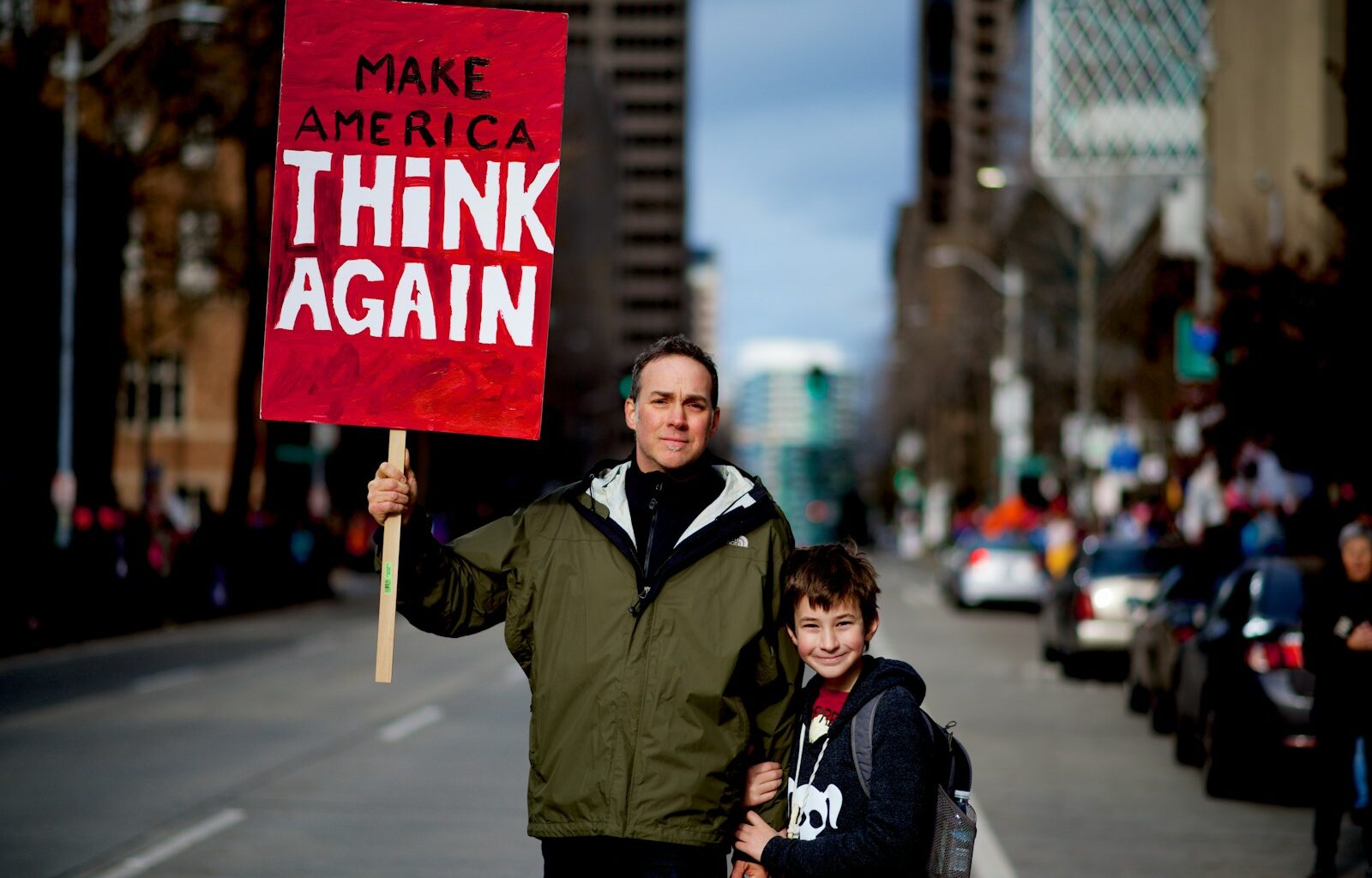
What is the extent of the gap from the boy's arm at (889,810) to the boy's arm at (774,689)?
33cm

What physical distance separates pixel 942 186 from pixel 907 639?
507 ft

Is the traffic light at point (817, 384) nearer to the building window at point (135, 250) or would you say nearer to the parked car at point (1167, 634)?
the building window at point (135, 250)

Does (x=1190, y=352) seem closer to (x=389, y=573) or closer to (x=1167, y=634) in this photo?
(x=1167, y=634)

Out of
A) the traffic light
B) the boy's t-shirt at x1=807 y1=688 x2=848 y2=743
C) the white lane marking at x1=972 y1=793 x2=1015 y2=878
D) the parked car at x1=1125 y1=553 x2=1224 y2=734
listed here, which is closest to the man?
the boy's t-shirt at x1=807 y1=688 x2=848 y2=743

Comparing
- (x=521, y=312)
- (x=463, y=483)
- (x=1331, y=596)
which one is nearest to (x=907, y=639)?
(x=1331, y=596)

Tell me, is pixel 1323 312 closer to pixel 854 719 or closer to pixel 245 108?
pixel 854 719

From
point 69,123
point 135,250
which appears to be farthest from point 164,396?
point 69,123

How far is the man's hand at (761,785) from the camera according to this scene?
15.0ft

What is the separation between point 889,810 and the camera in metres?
4.23

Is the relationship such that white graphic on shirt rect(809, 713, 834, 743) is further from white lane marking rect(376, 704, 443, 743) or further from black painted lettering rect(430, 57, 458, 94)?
white lane marking rect(376, 704, 443, 743)

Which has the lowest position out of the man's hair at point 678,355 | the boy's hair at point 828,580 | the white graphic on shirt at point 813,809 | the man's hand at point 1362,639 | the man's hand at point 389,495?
the white graphic on shirt at point 813,809

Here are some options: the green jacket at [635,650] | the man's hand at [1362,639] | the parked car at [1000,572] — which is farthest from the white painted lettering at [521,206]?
the parked car at [1000,572]

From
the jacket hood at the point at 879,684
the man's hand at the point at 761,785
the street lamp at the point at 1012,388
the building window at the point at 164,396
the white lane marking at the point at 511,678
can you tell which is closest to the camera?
the jacket hood at the point at 879,684

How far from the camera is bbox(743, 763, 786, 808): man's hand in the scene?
4574 mm
